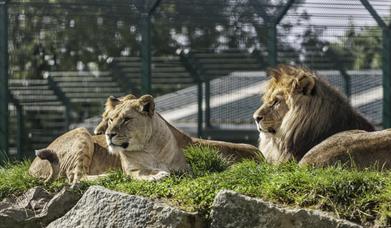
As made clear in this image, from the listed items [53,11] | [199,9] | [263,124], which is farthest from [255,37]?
[263,124]

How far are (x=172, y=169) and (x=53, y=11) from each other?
23.6 feet

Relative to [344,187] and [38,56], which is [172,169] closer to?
[344,187]

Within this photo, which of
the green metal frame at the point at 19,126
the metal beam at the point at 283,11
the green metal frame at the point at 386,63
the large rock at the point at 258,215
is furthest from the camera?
the green metal frame at the point at 19,126

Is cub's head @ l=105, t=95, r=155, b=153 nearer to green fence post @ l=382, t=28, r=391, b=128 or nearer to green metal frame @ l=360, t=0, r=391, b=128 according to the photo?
green metal frame @ l=360, t=0, r=391, b=128

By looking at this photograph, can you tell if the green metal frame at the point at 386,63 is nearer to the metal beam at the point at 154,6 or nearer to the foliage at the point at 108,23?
the foliage at the point at 108,23

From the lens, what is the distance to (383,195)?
509 centimetres

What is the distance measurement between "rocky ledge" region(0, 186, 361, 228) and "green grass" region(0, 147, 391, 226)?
0.36 feet

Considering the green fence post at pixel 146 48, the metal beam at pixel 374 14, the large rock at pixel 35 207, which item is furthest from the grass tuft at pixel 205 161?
the metal beam at pixel 374 14

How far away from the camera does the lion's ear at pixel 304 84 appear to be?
7023 mm

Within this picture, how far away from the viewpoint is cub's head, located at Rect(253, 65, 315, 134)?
7047 millimetres

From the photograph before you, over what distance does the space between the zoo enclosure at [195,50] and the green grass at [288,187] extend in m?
5.27

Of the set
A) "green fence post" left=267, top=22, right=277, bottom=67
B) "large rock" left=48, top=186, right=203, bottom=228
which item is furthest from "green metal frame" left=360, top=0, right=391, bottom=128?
"large rock" left=48, top=186, right=203, bottom=228

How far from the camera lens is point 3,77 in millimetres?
11000

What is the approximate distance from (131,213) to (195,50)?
31.6 feet
